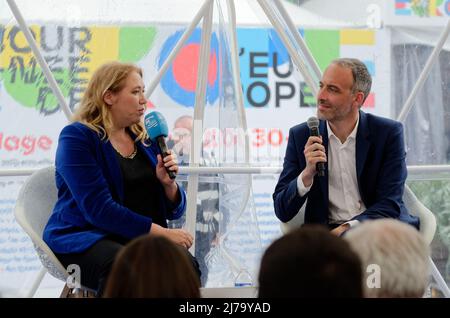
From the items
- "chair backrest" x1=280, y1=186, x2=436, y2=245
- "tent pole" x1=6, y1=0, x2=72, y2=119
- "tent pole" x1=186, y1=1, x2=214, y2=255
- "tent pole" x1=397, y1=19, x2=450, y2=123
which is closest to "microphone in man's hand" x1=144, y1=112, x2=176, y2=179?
"chair backrest" x1=280, y1=186, x2=436, y2=245

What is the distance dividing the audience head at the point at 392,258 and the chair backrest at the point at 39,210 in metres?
2.28

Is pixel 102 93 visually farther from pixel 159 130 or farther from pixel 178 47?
pixel 178 47

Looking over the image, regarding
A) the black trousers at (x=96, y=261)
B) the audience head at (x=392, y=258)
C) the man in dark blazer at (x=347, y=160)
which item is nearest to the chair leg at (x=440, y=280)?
the man in dark blazer at (x=347, y=160)

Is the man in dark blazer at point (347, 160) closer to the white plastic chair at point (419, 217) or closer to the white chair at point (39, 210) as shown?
the white plastic chair at point (419, 217)

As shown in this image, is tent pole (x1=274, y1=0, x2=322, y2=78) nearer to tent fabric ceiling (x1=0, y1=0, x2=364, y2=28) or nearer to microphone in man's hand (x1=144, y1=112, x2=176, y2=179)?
tent fabric ceiling (x1=0, y1=0, x2=364, y2=28)

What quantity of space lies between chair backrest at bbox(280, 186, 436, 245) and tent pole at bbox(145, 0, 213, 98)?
160 cm

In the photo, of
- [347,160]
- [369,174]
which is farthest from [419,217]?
[347,160]

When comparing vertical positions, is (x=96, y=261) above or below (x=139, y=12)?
below

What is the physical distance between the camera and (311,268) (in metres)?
1.98

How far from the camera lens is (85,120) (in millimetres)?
4523

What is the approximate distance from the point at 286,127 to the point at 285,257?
14.0 feet

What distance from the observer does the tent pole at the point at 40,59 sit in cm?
554

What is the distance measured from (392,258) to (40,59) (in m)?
3.76
